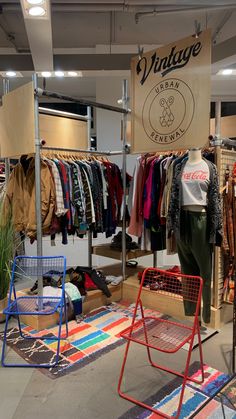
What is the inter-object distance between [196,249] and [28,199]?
64.6 inches

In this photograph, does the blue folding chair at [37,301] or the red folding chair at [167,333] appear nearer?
the red folding chair at [167,333]

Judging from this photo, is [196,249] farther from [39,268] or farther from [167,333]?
[39,268]

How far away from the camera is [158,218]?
345 cm

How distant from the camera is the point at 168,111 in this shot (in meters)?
3.07

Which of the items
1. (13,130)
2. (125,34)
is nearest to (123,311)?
(13,130)

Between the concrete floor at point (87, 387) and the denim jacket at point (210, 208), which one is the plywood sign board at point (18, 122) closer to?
the denim jacket at point (210, 208)

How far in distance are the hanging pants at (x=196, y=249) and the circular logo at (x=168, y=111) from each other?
0.79 metres

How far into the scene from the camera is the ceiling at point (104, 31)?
343 centimetres

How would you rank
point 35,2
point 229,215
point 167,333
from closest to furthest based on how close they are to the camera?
1. point 167,333
2. point 35,2
3. point 229,215

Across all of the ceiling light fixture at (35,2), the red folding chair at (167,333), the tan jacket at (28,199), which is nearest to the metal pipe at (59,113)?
the tan jacket at (28,199)

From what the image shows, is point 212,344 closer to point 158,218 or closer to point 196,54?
point 158,218

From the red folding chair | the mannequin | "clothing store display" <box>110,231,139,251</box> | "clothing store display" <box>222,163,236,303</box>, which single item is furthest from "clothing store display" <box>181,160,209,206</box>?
"clothing store display" <box>110,231,139,251</box>

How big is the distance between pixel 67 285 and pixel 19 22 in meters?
3.56

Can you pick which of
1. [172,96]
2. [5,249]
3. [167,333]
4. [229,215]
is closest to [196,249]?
[229,215]
